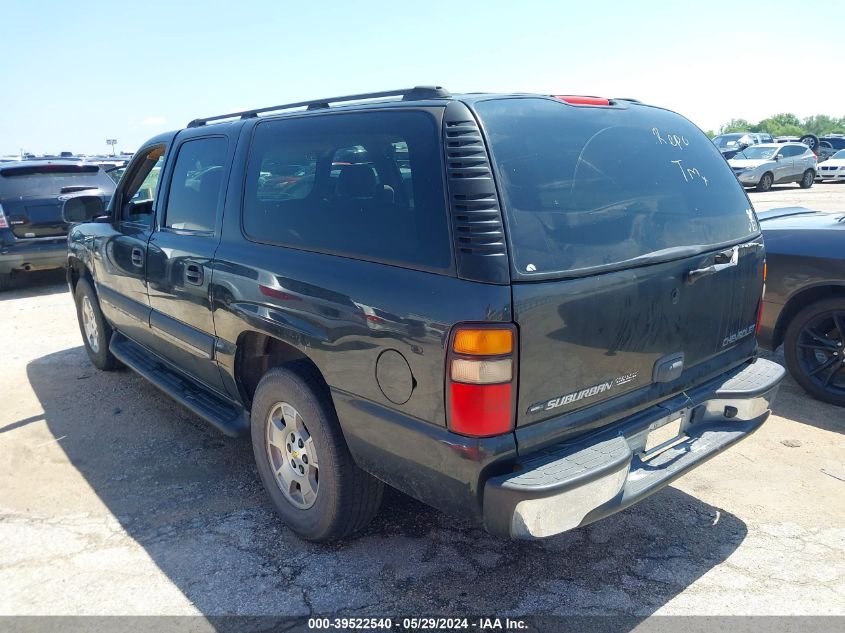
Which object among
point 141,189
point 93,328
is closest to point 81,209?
point 141,189

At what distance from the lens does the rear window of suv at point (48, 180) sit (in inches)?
325

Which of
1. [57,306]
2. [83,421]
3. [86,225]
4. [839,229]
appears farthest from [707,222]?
[57,306]

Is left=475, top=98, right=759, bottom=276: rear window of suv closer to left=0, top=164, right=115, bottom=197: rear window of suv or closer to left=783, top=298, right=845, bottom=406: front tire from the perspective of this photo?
left=783, top=298, right=845, bottom=406: front tire

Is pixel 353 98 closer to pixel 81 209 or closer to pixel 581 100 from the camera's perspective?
pixel 581 100

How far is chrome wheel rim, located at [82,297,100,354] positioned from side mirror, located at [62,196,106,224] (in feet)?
2.51

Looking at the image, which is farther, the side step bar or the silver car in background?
the silver car in background

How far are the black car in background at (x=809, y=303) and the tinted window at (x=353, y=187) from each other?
3255 millimetres

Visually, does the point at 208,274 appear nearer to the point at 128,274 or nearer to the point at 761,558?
the point at 128,274

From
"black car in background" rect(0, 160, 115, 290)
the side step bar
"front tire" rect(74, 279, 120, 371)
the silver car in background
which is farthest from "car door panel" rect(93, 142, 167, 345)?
the silver car in background

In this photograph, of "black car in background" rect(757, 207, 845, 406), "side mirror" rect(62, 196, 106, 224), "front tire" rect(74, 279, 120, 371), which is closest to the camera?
"black car in background" rect(757, 207, 845, 406)

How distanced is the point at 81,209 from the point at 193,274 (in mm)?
2004

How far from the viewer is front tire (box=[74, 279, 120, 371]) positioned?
17.3 ft

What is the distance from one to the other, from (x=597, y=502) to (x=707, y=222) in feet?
4.54

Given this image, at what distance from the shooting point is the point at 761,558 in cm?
289
